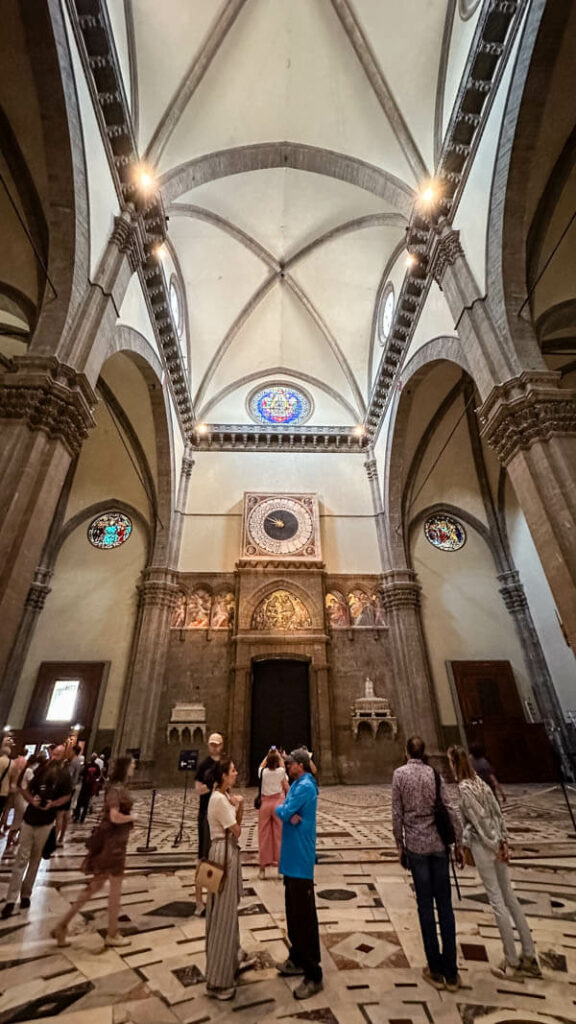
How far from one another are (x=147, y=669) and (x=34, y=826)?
8.56 meters

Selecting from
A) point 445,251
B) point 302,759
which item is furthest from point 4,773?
point 445,251

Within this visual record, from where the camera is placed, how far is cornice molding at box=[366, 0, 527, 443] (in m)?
7.21

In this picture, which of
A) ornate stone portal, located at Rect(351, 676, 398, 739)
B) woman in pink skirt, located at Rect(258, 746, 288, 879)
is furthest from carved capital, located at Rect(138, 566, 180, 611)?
woman in pink skirt, located at Rect(258, 746, 288, 879)

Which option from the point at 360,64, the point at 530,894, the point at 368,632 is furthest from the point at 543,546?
the point at 360,64

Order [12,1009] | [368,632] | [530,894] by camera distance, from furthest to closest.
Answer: [368,632] < [530,894] < [12,1009]

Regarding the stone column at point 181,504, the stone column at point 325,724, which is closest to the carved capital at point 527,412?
the stone column at point 325,724

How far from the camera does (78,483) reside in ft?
50.4

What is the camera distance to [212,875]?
244cm

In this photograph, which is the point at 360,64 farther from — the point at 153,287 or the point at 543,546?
the point at 543,546

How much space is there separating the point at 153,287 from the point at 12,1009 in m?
11.9

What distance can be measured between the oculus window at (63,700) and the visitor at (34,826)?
9.89 metres

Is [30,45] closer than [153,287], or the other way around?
[30,45]

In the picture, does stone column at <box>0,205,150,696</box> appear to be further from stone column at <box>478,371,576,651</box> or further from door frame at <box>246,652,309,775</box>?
door frame at <box>246,652,309,775</box>

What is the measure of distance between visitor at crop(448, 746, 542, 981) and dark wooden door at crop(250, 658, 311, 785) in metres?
9.93
